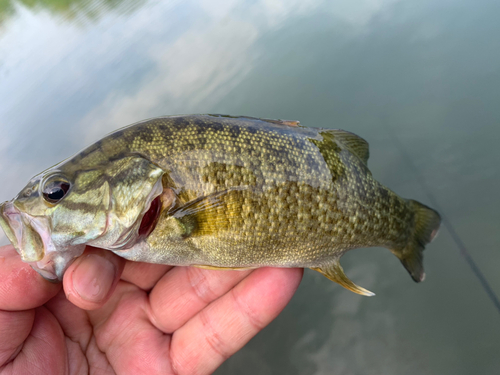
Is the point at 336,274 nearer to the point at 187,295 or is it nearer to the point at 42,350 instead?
the point at 187,295

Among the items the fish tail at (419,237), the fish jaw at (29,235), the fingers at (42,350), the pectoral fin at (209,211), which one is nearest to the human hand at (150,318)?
the fingers at (42,350)

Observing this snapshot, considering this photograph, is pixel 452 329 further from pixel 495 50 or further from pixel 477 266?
pixel 495 50

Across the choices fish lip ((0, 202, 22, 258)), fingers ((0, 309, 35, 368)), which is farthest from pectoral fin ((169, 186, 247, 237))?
fingers ((0, 309, 35, 368))

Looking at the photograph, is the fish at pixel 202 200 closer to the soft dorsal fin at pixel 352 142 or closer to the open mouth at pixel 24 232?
the open mouth at pixel 24 232

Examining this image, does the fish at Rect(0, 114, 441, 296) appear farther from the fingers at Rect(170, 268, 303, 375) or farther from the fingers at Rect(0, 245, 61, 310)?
the fingers at Rect(170, 268, 303, 375)

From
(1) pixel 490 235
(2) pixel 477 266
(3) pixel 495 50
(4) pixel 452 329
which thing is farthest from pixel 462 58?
(4) pixel 452 329

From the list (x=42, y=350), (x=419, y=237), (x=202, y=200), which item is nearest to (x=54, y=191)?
(x=202, y=200)

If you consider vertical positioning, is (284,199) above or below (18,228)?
below
